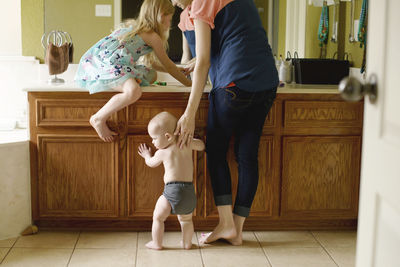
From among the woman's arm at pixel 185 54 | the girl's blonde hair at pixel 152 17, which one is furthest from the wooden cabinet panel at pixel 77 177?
the woman's arm at pixel 185 54

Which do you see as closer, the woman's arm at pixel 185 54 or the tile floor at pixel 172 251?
the tile floor at pixel 172 251

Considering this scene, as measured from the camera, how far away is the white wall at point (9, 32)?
3.16 metres

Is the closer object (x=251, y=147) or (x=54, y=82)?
(x=251, y=147)

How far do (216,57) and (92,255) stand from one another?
112 cm

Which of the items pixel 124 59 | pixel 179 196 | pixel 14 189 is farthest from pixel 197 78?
pixel 14 189

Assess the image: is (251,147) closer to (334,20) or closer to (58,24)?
(334,20)

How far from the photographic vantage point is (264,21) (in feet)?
10.00

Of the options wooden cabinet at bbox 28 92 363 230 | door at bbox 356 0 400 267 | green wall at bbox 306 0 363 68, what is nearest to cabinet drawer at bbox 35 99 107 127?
wooden cabinet at bbox 28 92 363 230

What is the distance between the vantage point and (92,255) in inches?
93.4

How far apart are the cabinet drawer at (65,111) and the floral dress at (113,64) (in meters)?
0.10

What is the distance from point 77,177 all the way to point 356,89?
193cm

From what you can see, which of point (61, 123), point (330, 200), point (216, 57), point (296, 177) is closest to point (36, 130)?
point (61, 123)

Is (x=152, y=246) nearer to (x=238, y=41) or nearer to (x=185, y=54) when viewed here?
(x=238, y=41)

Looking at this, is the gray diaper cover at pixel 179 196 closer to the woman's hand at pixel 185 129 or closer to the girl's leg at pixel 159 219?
the girl's leg at pixel 159 219
